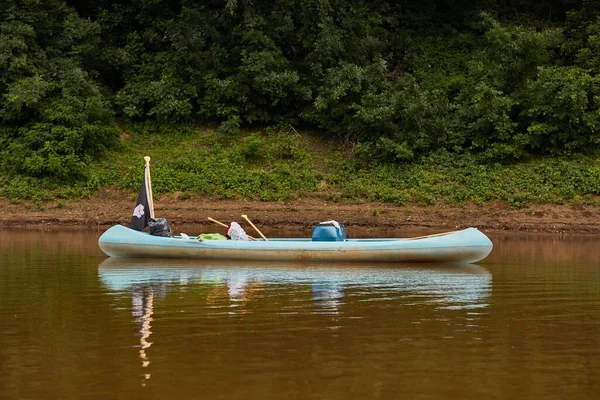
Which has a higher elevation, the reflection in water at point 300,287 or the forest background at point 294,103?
the forest background at point 294,103

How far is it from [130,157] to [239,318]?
16589 mm

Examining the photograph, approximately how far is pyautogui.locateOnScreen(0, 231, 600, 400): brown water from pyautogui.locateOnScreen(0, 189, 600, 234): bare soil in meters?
5.80

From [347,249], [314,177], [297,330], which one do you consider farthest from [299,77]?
[297,330]

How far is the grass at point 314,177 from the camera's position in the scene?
27.1 metres

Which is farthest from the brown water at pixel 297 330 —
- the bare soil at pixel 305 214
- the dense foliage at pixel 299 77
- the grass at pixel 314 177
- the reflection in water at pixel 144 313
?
the dense foliage at pixel 299 77

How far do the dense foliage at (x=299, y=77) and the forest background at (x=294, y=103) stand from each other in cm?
6

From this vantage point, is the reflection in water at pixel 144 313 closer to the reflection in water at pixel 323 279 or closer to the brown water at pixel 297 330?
the brown water at pixel 297 330

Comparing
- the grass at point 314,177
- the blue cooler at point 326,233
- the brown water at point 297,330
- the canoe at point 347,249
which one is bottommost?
the brown water at point 297,330

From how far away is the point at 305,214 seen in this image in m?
26.5

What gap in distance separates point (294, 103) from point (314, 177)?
12.6 feet

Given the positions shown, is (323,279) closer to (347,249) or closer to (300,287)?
(300,287)

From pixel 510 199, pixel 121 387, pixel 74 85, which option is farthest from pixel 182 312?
pixel 74 85

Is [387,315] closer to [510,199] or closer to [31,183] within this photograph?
[510,199]

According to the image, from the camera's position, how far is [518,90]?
29672 mm
